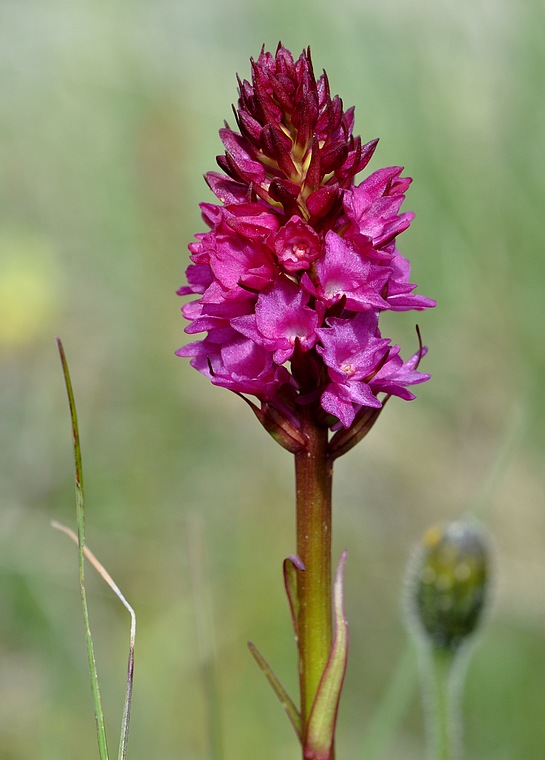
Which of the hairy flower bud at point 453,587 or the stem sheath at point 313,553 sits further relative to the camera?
the hairy flower bud at point 453,587

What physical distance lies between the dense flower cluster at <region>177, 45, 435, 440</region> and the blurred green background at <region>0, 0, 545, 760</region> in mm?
653

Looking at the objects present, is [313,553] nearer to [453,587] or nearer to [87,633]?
[87,633]

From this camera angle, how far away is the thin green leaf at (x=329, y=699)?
4.81 feet

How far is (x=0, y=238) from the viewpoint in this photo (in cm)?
560

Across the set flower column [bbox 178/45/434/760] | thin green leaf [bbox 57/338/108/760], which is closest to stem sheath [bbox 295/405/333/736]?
flower column [bbox 178/45/434/760]

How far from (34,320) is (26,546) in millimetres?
1443

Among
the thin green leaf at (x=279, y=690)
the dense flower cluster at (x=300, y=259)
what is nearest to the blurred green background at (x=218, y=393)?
the thin green leaf at (x=279, y=690)

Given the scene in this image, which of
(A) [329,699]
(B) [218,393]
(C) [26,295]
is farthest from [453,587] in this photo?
(B) [218,393]

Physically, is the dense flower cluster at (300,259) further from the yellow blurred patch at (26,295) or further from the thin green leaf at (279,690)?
the yellow blurred patch at (26,295)

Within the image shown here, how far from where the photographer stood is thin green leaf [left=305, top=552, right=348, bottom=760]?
147 centimetres

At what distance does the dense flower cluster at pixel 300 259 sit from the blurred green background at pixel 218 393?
2.14 ft

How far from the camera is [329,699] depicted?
1.48 metres

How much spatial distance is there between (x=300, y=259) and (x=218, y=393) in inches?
163

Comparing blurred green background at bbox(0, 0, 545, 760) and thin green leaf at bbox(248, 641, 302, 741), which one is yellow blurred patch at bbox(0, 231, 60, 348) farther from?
thin green leaf at bbox(248, 641, 302, 741)
